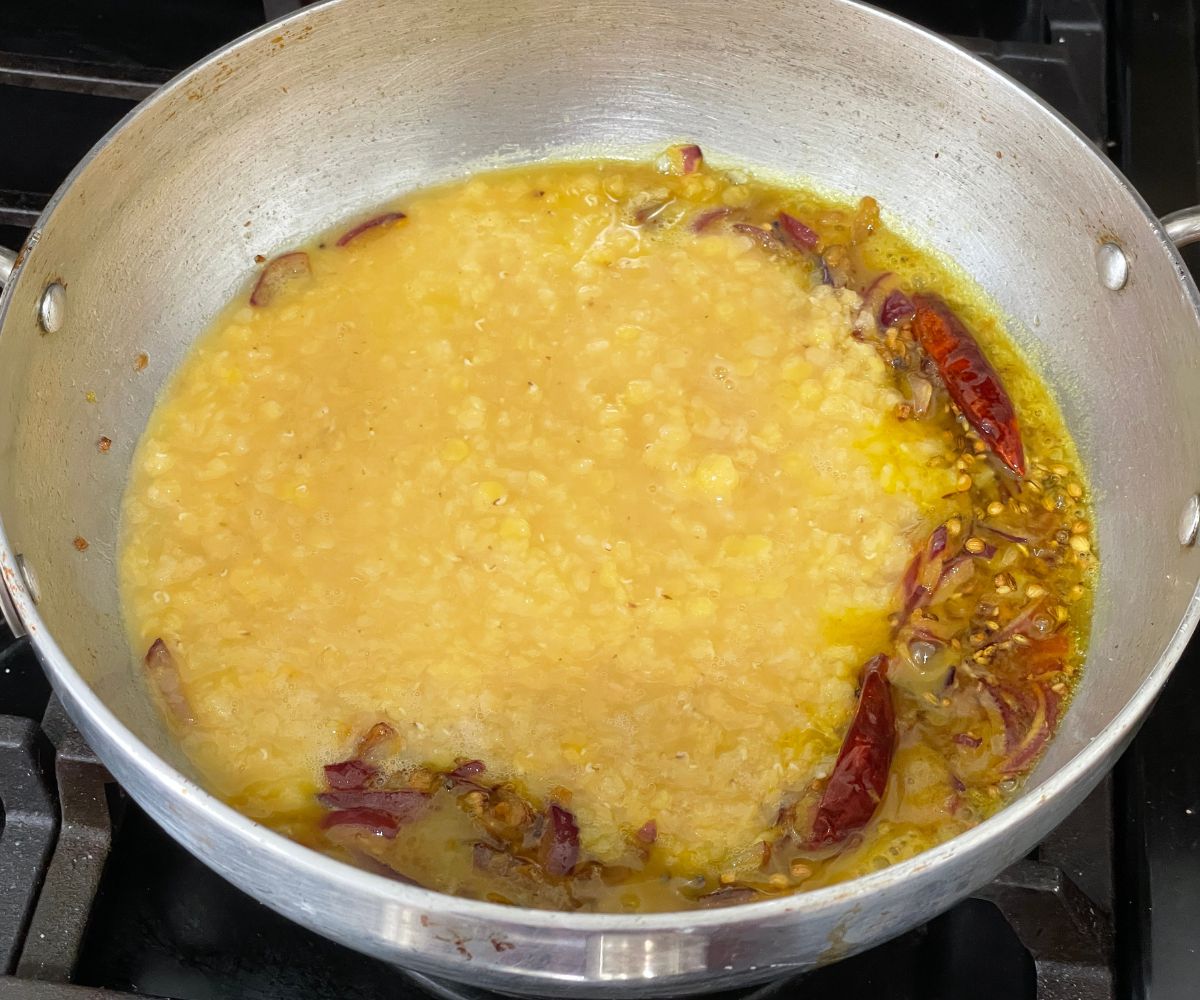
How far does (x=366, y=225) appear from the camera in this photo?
1.94m

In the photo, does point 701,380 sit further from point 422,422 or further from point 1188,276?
point 1188,276

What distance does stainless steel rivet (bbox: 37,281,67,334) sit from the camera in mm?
1595

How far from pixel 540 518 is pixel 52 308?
701 millimetres

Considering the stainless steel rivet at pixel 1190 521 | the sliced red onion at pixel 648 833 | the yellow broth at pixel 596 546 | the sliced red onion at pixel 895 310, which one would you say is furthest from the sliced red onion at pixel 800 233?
the sliced red onion at pixel 648 833

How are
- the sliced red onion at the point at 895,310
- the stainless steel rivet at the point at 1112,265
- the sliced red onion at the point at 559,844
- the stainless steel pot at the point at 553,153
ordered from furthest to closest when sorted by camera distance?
the sliced red onion at the point at 895,310
the stainless steel rivet at the point at 1112,265
the sliced red onion at the point at 559,844
the stainless steel pot at the point at 553,153

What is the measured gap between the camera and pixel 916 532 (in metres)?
1.66

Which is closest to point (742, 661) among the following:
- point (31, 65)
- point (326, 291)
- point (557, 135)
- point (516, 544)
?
point (516, 544)

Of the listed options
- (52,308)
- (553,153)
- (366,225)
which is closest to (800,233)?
(553,153)

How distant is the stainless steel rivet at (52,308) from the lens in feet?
5.23

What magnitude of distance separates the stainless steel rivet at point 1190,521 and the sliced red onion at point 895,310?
1.62 feet

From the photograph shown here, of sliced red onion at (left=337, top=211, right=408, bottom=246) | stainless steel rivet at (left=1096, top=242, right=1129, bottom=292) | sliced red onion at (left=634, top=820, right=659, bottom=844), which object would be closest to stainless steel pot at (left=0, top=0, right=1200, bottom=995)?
stainless steel rivet at (left=1096, top=242, right=1129, bottom=292)

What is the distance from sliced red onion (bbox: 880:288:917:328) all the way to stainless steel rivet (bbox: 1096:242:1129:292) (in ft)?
0.87

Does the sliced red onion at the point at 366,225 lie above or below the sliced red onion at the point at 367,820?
above

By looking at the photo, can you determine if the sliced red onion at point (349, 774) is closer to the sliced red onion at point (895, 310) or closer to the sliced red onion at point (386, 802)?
the sliced red onion at point (386, 802)
